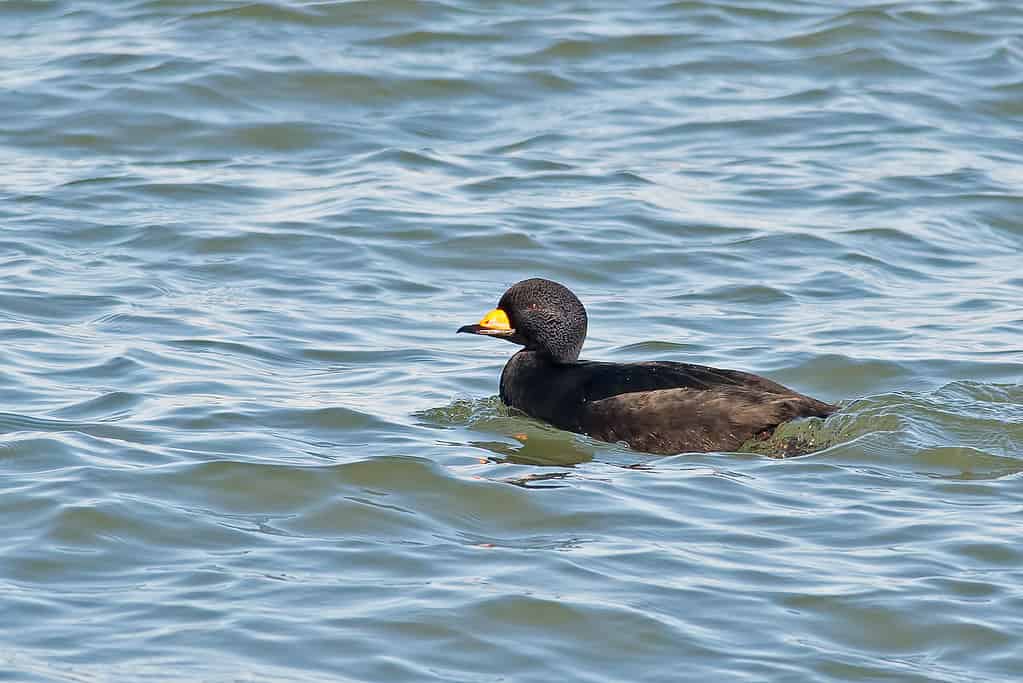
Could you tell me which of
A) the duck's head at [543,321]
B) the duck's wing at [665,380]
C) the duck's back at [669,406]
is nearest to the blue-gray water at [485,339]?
the duck's back at [669,406]

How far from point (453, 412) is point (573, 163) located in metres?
5.24

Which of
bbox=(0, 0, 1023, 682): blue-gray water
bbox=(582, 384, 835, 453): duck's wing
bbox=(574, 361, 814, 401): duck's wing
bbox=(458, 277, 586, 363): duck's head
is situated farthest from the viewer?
bbox=(458, 277, 586, 363): duck's head

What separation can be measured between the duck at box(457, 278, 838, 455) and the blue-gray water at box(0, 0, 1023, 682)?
17 cm

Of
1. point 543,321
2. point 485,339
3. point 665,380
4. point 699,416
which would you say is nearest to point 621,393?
point 665,380

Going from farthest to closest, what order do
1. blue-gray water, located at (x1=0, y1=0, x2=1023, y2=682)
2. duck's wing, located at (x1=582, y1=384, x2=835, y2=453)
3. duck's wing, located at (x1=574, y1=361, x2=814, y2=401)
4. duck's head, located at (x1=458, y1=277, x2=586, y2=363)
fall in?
1. duck's head, located at (x1=458, y1=277, x2=586, y2=363)
2. duck's wing, located at (x1=574, y1=361, x2=814, y2=401)
3. duck's wing, located at (x1=582, y1=384, x2=835, y2=453)
4. blue-gray water, located at (x1=0, y1=0, x2=1023, y2=682)

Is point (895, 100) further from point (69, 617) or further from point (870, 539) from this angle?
point (69, 617)

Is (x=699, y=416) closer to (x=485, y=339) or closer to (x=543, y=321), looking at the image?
(x=543, y=321)

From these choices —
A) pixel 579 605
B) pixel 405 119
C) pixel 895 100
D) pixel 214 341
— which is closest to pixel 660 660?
pixel 579 605

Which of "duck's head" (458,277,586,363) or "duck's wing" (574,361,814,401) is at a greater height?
"duck's head" (458,277,586,363)

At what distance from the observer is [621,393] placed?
8.44m

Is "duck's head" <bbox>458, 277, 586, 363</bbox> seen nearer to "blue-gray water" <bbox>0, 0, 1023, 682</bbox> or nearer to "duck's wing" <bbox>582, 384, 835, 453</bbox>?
"blue-gray water" <bbox>0, 0, 1023, 682</bbox>

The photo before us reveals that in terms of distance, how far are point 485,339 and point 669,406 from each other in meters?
2.52

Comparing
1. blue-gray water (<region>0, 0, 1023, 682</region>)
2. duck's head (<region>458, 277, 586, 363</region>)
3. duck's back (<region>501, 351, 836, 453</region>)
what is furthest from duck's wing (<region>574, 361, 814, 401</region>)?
duck's head (<region>458, 277, 586, 363</region>)

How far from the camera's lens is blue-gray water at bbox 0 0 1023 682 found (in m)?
5.93
